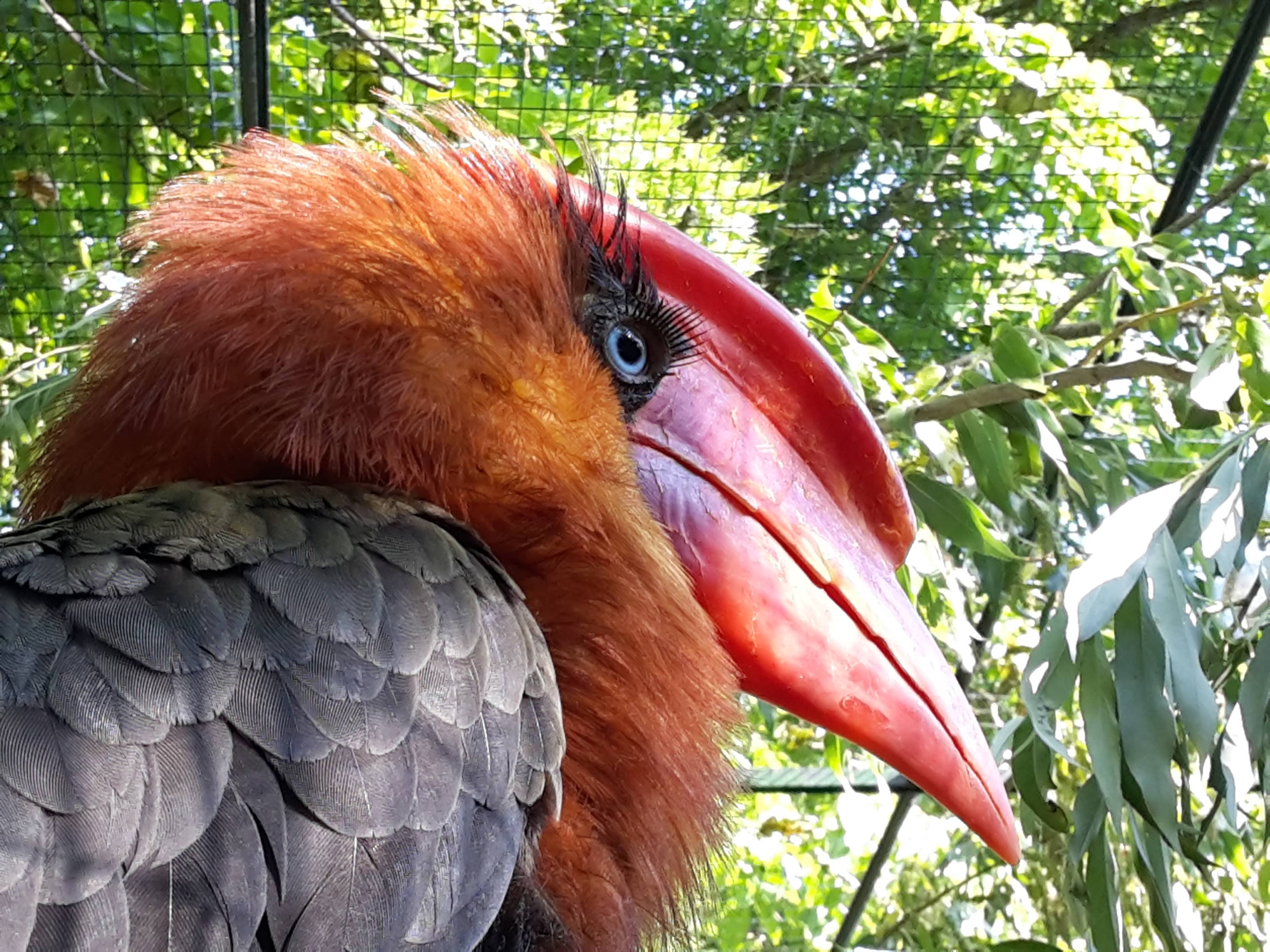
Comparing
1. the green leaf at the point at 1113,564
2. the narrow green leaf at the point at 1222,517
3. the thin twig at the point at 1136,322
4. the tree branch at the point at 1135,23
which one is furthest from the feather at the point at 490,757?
the tree branch at the point at 1135,23

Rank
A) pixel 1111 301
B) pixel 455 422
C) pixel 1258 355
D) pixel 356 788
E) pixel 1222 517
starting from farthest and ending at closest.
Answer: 1. pixel 1111 301
2. pixel 1258 355
3. pixel 1222 517
4. pixel 455 422
5. pixel 356 788

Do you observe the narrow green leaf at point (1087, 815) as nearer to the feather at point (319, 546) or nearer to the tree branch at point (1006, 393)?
the tree branch at point (1006, 393)

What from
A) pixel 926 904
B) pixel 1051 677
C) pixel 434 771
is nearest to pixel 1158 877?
pixel 1051 677

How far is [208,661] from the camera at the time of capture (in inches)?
24.3

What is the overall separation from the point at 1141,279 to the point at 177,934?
175 cm

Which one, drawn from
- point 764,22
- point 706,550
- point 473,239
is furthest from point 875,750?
point 764,22

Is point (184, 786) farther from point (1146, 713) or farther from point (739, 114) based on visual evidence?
point (739, 114)

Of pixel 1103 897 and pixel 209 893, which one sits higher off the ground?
pixel 209 893

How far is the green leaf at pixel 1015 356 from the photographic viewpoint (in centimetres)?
172

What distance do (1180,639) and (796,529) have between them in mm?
586

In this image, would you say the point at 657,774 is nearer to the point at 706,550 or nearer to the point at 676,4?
the point at 706,550

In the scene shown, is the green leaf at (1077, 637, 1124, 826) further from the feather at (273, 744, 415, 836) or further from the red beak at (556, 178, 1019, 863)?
the feather at (273, 744, 415, 836)

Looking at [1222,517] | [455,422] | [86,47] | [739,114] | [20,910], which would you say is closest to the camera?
[20,910]

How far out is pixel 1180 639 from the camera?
1283 millimetres
